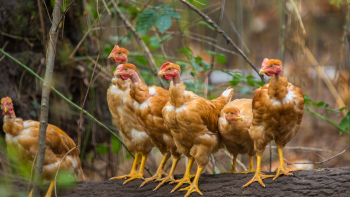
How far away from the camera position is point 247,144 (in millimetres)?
2963

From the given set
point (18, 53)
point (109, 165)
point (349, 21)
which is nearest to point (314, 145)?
point (349, 21)

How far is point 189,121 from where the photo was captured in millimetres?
2598

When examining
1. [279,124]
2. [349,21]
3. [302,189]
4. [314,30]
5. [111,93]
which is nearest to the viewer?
[302,189]

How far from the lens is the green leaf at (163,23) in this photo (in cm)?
312

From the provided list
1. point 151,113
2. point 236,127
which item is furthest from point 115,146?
point 236,127

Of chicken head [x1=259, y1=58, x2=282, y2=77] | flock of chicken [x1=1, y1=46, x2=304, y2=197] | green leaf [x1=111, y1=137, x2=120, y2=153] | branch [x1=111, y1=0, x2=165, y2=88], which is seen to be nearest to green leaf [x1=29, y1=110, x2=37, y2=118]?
flock of chicken [x1=1, y1=46, x2=304, y2=197]

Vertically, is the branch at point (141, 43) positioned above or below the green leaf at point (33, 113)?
above

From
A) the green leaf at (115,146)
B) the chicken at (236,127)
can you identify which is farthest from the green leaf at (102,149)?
the chicken at (236,127)

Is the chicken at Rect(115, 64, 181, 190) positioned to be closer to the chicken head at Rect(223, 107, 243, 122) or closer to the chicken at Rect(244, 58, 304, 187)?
the chicken head at Rect(223, 107, 243, 122)

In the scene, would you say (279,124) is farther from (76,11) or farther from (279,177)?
(76,11)

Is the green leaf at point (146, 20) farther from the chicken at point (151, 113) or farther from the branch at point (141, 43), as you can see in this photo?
the branch at point (141, 43)

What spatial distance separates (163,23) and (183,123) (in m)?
1.11

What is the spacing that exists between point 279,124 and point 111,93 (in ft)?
5.51

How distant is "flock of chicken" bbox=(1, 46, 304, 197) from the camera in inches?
96.5
